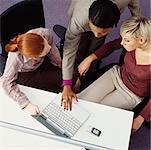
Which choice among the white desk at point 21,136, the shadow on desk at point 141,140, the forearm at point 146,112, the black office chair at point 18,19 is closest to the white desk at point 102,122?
the white desk at point 21,136

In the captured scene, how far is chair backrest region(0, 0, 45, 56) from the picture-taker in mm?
1595

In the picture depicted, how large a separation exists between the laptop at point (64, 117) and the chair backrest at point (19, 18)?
13.8 inches

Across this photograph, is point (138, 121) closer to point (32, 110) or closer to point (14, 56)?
point (32, 110)

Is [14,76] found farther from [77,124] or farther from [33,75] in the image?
[77,124]

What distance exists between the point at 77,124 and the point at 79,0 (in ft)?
1.77

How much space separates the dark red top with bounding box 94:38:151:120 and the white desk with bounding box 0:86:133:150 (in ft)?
0.52

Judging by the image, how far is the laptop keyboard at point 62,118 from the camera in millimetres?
1502

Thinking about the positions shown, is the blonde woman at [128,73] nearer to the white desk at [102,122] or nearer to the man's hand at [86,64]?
the man's hand at [86,64]

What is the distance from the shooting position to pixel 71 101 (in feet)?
5.22

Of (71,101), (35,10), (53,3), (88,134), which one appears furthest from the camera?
(53,3)

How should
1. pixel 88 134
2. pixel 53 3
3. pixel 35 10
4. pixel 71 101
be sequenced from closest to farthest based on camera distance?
pixel 88 134, pixel 71 101, pixel 35 10, pixel 53 3

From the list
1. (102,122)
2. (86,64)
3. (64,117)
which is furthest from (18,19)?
(102,122)

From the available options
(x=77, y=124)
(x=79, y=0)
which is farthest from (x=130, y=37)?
Result: (x=77, y=124)

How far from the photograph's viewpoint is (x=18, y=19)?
1.66 meters
